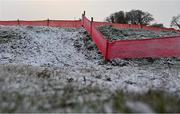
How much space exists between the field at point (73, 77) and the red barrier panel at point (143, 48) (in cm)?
41

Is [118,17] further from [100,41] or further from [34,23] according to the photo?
[100,41]

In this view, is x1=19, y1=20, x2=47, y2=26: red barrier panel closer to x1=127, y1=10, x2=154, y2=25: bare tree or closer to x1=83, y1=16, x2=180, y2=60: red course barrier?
x1=83, y1=16, x2=180, y2=60: red course barrier

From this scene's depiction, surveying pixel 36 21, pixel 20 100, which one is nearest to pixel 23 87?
pixel 20 100

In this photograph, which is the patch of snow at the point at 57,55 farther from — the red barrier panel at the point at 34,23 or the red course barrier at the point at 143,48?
the red barrier panel at the point at 34,23

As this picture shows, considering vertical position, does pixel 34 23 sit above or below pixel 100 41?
above

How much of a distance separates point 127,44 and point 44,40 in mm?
6545

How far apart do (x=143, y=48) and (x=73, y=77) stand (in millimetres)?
8261

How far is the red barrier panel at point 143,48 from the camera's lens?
17984 millimetres

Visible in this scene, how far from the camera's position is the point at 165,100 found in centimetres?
568

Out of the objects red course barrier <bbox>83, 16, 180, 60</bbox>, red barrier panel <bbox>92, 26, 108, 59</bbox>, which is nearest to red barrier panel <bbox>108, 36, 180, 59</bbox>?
red course barrier <bbox>83, 16, 180, 60</bbox>

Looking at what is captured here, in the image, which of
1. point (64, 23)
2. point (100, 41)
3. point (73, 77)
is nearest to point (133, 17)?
point (64, 23)

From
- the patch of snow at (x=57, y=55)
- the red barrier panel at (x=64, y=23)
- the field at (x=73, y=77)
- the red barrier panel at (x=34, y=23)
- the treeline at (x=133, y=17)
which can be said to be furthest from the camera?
the treeline at (x=133, y=17)

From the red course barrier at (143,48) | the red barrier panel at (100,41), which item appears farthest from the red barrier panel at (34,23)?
the red course barrier at (143,48)

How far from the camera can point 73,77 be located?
10.7 m
